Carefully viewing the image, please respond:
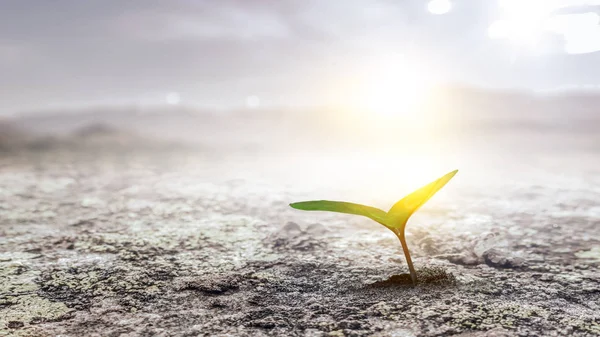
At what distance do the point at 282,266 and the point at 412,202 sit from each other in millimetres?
505

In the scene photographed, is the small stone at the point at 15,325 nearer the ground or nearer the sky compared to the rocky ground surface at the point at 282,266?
nearer the ground

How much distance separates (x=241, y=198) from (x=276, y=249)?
870 millimetres

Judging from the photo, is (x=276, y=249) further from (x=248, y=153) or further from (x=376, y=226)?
(x=248, y=153)

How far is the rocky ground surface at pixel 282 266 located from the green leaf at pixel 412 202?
7.8 inches

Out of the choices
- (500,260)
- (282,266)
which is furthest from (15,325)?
(500,260)

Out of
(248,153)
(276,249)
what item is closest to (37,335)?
(276,249)

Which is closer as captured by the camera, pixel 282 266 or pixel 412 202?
pixel 412 202

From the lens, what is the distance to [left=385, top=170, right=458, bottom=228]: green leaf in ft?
3.37

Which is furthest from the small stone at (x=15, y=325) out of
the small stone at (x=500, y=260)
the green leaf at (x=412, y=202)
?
the small stone at (x=500, y=260)

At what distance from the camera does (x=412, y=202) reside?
1.04 m

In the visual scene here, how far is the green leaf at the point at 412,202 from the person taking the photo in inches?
40.4

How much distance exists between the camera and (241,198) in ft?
7.80

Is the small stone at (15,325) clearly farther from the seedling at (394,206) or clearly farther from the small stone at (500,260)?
the small stone at (500,260)

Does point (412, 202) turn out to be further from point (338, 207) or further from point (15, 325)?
point (15, 325)
